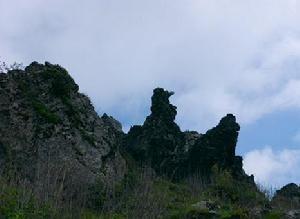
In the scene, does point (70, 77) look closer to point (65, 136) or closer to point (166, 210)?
point (65, 136)

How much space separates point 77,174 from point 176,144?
15523mm

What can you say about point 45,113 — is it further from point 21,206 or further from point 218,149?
point 218,149

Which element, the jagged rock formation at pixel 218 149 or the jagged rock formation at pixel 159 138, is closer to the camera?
the jagged rock formation at pixel 218 149

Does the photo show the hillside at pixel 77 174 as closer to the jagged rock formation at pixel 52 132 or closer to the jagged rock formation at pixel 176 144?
the jagged rock formation at pixel 52 132

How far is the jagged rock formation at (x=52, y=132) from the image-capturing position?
2492 cm

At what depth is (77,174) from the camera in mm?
25172

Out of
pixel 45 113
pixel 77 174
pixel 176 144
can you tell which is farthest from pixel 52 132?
pixel 176 144

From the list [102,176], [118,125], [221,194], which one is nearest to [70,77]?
[102,176]

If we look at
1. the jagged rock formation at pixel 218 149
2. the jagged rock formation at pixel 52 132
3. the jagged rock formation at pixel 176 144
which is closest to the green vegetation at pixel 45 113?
the jagged rock formation at pixel 52 132

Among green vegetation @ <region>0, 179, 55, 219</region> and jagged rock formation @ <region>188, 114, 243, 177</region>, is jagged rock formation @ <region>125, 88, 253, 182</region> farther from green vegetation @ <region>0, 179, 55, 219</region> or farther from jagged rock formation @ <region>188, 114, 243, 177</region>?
green vegetation @ <region>0, 179, 55, 219</region>

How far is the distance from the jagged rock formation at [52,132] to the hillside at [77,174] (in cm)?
4

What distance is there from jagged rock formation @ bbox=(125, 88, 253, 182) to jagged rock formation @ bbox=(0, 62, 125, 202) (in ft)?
29.7

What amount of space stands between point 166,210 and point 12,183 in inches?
219

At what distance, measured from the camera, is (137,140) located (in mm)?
40906
